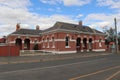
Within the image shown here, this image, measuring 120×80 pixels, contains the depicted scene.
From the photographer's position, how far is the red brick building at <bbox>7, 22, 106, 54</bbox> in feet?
147

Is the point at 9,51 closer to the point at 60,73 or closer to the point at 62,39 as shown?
the point at 62,39

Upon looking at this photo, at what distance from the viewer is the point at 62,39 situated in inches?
1766

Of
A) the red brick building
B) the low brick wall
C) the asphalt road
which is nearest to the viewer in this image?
the asphalt road

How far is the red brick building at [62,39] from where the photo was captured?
147 feet

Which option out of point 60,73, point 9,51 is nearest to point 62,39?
point 9,51

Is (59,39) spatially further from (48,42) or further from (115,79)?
(115,79)

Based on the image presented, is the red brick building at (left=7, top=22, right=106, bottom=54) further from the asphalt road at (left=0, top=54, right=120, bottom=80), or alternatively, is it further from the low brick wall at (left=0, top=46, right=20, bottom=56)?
the asphalt road at (left=0, top=54, right=120, bottom=80)

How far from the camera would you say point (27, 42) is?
181ft

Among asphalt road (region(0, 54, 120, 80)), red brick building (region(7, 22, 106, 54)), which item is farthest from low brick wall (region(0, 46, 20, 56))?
asphalt road (region(0, 54, 120, 80))

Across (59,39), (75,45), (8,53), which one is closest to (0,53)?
(8,53)

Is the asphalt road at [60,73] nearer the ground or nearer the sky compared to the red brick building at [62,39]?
nearer the ground

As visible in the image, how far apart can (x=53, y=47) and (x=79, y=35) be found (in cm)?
684

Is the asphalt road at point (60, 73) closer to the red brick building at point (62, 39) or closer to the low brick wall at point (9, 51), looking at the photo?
the low brick wall at point (9, 51)

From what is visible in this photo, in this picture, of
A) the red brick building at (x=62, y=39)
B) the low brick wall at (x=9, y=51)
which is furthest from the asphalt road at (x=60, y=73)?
the red brick building at (x=62, y=39)
